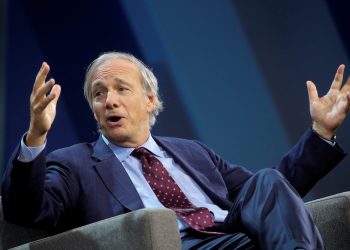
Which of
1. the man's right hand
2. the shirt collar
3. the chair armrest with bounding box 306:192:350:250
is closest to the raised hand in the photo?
the chair armrest with bounding box 306:192:350:250

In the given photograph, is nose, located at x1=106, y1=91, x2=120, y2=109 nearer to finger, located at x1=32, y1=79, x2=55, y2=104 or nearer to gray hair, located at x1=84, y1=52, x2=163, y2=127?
gray hair, located at x1=84, y1=52, x2=163, y2=127

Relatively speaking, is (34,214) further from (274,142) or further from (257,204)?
(274,142)

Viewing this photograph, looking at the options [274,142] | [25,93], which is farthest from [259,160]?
[25,93]

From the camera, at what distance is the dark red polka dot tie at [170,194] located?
1756 mm

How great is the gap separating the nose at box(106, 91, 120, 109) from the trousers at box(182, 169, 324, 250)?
20.7 inches

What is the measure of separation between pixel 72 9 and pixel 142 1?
29cm

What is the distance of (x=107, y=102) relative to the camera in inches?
79.2

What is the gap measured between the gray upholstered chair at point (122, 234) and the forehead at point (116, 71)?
1.87ft

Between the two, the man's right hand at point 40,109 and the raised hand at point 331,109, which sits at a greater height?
the man's right hand at point 40,109

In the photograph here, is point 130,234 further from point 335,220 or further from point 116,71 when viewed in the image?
point 116,71

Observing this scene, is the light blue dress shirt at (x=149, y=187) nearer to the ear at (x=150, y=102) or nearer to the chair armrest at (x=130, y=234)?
the ear at (x=150, y=102)

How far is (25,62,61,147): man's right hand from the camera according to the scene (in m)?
1.52

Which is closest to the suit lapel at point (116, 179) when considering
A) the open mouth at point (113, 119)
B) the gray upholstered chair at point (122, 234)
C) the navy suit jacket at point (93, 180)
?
the navy suit jacket at point (93, 180)

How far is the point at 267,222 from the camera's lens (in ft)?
4.80
